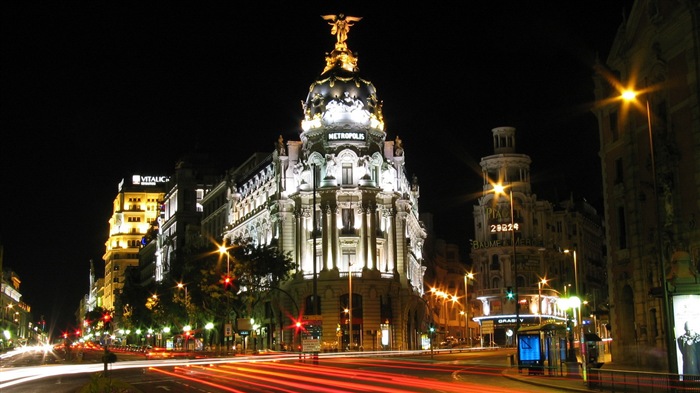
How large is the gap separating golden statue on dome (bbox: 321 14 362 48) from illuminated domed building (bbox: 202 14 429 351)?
11 centimetres

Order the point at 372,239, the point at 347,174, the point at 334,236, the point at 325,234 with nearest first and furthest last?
the point at 334,236 → the point at 325,234 → the point at 372,239 → the point at 347,174

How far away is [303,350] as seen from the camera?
54188 millimetres

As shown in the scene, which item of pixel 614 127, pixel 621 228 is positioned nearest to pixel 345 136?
pixel 614 127

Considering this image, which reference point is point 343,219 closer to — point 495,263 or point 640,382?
point 495,263

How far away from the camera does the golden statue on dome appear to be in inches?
3878

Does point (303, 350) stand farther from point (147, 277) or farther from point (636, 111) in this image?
point (147, 277)

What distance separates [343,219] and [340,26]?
2281 cm

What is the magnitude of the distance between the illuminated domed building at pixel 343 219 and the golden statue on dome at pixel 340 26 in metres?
0.11

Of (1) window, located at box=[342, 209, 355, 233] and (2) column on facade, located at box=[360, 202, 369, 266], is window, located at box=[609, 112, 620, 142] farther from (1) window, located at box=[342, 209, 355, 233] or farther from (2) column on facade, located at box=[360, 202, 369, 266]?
(1) window, located at box=[342, 209, 355, 233]

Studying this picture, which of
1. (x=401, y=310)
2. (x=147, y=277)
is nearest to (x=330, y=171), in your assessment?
(x=401, y=310)

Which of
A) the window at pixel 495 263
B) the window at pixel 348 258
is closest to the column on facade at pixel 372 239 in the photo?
the window at pixel 348 258

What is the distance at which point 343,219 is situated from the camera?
91.4m

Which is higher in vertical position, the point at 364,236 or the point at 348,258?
the point at 364,236

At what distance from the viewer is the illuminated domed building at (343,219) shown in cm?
8962
